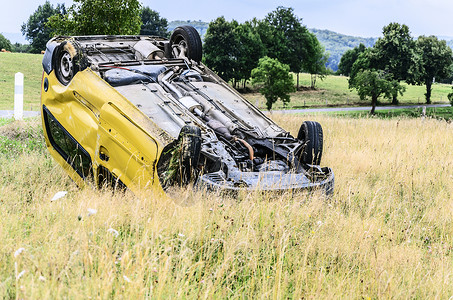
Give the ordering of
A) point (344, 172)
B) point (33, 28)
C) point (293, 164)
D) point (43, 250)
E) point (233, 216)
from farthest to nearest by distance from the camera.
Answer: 1. point (33, 28)
2. point (344, 172)
3. point (293, 164)
4. point (233, 216)
5. point (43, 250)

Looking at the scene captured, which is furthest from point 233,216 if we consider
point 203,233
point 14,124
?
point 14,124

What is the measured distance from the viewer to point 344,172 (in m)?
6.55

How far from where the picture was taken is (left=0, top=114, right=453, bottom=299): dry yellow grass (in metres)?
2.57

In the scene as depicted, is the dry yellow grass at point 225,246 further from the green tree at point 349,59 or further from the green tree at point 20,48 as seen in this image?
the green tree at point 20,48

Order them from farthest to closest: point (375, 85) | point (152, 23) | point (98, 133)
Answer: point (152, 23) → point (375, 85) → point (98, 133)

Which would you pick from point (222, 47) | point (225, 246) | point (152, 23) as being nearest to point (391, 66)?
point (222, 47)

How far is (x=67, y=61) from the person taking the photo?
611 centimetres

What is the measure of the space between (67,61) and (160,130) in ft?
7.90

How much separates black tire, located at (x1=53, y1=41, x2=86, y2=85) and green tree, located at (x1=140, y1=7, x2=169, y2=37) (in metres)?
61.5

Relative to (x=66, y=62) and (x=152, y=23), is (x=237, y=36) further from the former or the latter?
(x=66, y=62)

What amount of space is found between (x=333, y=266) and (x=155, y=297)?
1.47 meters

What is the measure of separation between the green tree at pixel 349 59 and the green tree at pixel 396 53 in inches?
1629

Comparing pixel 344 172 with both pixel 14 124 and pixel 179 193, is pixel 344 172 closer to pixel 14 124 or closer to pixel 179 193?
pixel 179 193

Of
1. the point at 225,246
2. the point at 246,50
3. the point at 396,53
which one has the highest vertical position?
the point at 246,50
